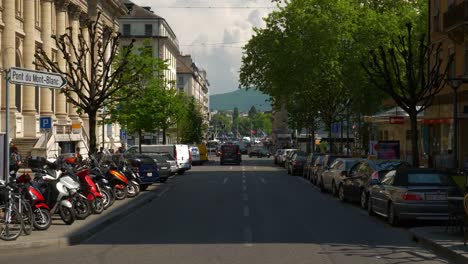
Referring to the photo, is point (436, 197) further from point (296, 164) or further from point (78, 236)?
point (296, 164)

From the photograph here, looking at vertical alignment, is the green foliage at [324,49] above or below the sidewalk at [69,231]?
above

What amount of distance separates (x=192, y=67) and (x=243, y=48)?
354 ft

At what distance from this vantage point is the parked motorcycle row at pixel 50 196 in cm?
1458

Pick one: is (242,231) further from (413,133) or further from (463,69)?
(463,69)

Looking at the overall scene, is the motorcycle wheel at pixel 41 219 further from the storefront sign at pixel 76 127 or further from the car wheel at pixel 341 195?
the storefront sign at pixel 76 127

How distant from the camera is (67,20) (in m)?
57.2

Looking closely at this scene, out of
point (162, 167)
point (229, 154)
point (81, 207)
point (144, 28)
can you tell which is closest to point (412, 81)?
point (162, 167)

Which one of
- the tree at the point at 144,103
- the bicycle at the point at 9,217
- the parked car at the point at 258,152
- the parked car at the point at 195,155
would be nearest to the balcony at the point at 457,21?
the tree at the point at 144,103

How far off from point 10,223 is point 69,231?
165cm

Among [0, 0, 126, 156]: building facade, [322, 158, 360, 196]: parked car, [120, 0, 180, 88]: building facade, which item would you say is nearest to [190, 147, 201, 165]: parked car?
[0, 0, 126, 156]: building facade

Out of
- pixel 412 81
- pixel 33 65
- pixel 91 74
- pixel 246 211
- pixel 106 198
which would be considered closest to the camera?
pixel 246 211

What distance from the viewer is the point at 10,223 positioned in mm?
14672

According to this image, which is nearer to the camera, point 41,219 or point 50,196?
point 41,219

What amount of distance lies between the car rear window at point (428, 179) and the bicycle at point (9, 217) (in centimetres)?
893
